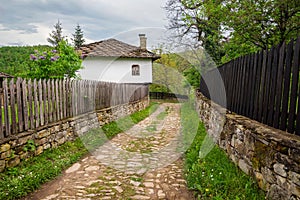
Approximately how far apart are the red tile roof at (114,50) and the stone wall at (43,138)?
41.9 feet

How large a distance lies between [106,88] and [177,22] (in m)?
11.5

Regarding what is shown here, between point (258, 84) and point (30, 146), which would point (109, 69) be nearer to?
point (30, 146)

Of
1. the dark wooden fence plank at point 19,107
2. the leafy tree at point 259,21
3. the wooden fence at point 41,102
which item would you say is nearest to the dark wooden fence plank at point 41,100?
the wooden fence at point 41,102

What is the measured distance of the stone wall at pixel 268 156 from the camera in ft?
7.94

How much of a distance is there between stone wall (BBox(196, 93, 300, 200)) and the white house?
1720 centimetres

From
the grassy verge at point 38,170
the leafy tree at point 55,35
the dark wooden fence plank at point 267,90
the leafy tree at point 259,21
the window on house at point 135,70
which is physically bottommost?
the grassy verge at point 38,170

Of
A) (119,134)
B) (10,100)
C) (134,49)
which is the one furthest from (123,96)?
(134,49)

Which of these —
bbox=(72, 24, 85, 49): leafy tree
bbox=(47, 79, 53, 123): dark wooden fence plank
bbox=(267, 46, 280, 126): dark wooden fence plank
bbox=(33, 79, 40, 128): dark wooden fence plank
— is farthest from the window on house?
bbox=(72, 24, 85, 49): leafy tree

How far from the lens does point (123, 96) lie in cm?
1189

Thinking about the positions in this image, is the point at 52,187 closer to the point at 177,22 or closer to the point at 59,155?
the point at 59,155

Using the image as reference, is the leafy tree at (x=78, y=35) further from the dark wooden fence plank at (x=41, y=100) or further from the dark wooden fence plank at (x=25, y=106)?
the dark wooden fence plank at (x=25, y=106)

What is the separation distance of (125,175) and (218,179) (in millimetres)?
1659

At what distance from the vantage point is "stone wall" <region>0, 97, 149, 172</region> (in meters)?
3.88

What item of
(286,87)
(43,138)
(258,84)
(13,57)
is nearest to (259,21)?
(258,84)
